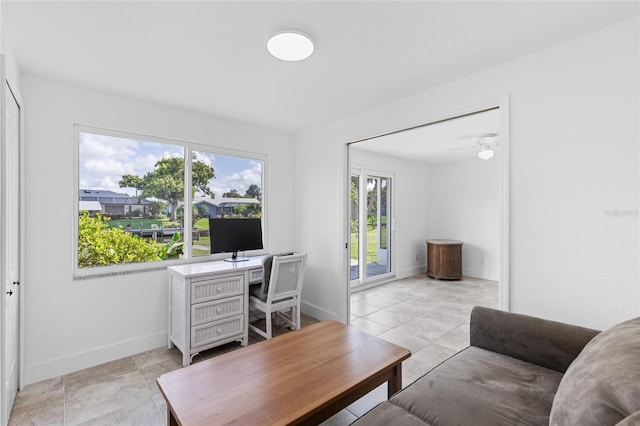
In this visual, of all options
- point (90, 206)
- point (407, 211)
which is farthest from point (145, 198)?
point (407, 211)

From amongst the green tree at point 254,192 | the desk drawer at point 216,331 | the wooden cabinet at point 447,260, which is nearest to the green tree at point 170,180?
the green tree at point 254,192

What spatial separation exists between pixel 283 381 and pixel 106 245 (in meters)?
2.24

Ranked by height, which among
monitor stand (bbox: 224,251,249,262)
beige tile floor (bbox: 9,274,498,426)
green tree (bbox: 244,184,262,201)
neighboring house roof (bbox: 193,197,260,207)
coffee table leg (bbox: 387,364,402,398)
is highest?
green tree (bbox: 244,184,262,201)

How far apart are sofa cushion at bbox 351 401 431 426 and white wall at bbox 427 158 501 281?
196 inches

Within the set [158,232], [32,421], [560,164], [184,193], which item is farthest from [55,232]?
[560,164]

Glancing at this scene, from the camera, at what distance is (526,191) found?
2010 mm

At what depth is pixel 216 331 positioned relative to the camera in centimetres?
275

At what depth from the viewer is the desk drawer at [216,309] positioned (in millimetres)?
2623

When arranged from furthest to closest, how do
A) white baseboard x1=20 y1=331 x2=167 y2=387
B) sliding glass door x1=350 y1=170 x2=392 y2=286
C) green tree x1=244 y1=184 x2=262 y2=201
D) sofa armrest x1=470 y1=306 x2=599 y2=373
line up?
sliding glass door x1=350 y1=170 x2=392 y2=286
green tree x1=244 y1=184 x2=262 y2=201
white baseboard x1=20 y1=331 x2=167 y2=387
sofa armrest x1=470 y1=306 x2=599 y2=373

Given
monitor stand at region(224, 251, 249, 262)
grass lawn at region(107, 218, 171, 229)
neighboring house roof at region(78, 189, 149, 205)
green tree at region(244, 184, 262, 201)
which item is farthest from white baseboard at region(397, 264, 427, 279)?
neighboring house roof at region(78, 189, 149, 205)

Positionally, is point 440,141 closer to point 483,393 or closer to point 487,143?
point 487,143

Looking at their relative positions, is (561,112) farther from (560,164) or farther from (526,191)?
(526,191)

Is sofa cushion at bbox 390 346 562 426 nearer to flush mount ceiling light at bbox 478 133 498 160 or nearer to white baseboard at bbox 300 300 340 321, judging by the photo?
white baseboard at bbox 300 300 340 321

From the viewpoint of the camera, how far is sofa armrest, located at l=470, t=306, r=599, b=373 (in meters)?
1.55
